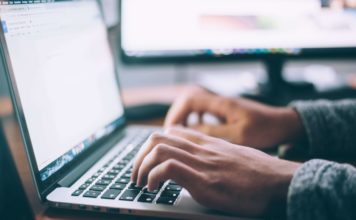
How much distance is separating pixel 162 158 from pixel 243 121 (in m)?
0.26

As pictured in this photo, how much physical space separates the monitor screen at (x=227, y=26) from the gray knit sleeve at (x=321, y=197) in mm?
562

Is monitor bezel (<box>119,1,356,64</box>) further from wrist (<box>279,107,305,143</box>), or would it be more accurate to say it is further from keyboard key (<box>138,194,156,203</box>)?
keyboard key (<box>138,194,156,203</box>)

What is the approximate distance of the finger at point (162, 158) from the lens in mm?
467

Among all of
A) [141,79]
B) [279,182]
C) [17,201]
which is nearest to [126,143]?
[17,201]

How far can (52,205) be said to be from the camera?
1.56ft

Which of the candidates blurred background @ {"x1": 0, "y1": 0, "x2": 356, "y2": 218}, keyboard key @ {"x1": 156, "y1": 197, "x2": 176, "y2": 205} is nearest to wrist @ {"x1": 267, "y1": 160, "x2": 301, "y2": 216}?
keyboard key @ {"x1": 156, "y1": 197, "x2": 176, "y2": 205}

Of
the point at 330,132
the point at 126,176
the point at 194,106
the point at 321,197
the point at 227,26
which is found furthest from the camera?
the point at 227,26

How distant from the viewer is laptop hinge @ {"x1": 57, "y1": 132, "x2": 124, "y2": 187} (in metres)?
0.51

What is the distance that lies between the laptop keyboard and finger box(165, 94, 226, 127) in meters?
0.21

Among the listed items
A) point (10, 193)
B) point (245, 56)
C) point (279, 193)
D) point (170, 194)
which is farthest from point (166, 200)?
point (245, 56)

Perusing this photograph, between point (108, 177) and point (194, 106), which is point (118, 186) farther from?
point (194, 106)

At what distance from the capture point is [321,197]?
41 cm

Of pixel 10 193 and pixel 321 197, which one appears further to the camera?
pixel 10 193

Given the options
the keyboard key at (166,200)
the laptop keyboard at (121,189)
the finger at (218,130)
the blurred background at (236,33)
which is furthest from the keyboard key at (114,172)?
the blurred background at (236,33)
